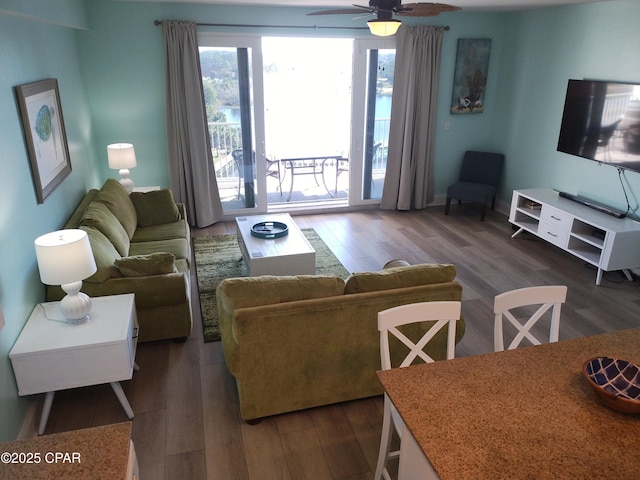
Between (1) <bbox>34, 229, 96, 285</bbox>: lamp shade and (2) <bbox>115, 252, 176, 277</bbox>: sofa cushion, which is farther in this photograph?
(2) <bbox>115, 252, 176, 277</bbox>: sofa cushion

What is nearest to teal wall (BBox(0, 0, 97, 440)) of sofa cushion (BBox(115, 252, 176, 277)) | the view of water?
sofa cushion (BBox(115, 252, 176, 277))

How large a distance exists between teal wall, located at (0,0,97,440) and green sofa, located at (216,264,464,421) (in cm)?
115

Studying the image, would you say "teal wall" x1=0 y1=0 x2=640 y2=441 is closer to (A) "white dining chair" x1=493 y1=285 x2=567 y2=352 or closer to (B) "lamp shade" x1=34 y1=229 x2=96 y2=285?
(B) "lamp shade" x1=34 y1=229 x2=96 y2=285

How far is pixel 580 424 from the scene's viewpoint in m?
1.60

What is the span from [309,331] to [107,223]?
2.19 meters

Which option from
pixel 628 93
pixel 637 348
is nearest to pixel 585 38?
pixel 628 93

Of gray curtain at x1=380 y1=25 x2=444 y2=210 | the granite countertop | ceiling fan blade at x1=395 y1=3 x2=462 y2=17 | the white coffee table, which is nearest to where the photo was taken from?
the granite countertop

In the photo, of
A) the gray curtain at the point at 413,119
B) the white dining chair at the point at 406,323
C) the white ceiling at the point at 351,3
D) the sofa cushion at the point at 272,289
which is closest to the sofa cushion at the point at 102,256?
the sofa cushion at the point at 272,289

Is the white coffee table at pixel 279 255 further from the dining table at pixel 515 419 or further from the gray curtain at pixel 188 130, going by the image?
the dining table at pixel 515 419

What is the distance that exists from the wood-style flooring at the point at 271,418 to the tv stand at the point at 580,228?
0.74 ft

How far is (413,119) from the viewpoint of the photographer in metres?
6.52

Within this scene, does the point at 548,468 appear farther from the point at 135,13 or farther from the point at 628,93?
the point at 135,13

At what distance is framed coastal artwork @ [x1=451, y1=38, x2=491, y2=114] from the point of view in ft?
21.2

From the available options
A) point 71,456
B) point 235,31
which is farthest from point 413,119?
point 71,456
